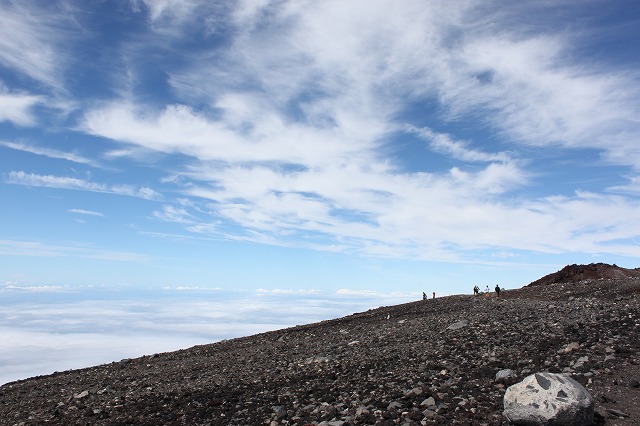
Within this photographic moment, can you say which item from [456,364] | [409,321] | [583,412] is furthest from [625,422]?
[409,321]

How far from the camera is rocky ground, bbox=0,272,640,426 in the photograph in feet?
42.3

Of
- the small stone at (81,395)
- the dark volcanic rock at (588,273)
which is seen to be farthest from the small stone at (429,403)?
the dark volcanic rock at (588,273)

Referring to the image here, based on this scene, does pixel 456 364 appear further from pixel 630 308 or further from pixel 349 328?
pixel 349 328

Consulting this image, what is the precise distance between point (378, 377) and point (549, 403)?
23.9 feet

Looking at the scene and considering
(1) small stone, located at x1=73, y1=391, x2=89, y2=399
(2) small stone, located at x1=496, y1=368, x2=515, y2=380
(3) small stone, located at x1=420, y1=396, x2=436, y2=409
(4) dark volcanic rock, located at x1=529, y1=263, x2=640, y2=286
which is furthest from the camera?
(4) dark volcanic rock, located at x1=529, y1=263, x2=640, y2=286

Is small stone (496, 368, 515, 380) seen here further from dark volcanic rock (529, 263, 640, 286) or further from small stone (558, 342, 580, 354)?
dark volcanic rock (529, 263, 640, 286)

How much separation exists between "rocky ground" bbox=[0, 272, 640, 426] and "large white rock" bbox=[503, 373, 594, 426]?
0.75 meters

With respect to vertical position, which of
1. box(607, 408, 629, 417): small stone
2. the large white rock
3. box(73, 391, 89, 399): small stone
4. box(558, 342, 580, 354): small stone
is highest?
box(558, 342, 580, 354): small stone

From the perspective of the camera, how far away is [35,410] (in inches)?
773

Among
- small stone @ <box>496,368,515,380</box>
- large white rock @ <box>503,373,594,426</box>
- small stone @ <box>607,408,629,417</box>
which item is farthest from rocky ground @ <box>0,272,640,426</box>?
Answer: large white rock @ <box>503,373,594,426</box>

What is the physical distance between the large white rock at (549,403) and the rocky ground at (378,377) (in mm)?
750

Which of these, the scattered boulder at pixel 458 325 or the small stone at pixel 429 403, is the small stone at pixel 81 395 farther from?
the scattered boulder at pixel 458 325

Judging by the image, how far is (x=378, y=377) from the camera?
16.9 metres

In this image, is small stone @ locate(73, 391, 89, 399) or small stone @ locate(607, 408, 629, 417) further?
small stone @ locate(73, 391, 89, 399)
